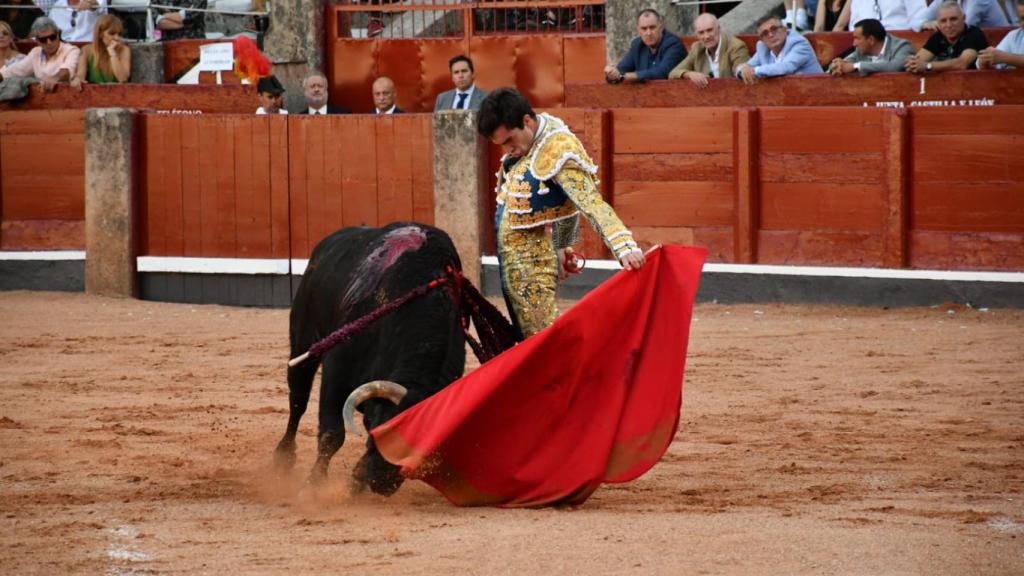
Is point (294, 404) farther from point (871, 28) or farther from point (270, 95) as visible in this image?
point (270, 95)

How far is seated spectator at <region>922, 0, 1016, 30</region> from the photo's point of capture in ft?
26.1

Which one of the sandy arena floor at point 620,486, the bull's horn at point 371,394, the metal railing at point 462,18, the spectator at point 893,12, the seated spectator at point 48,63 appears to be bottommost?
the sandy arena floor at point 620,486

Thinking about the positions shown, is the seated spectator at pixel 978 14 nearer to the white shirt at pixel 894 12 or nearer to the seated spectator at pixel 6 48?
the white shirt at pixel 894 12

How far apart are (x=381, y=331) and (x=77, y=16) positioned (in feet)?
22.8

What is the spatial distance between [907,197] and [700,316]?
116 centimetres

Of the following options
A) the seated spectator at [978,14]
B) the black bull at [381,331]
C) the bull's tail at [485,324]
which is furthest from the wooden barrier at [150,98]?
the bull's tail at [485,324]

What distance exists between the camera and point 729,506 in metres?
3.88

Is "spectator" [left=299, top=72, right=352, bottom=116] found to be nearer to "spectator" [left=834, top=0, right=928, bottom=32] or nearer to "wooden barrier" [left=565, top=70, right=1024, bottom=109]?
"wooden barrier" [left=565, top=70, right=1024, bottom=109]

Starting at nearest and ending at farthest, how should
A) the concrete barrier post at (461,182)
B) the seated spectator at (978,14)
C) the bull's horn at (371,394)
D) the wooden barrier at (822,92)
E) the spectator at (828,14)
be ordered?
the bull's horn at (371,394) → the wooden barrier at (822,92) → the seated spectator at (978,14) → the spectator at (828,14) → the concrete barrier post at (461,182)

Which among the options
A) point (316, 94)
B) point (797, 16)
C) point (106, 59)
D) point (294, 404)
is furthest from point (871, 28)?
point (106, 59)

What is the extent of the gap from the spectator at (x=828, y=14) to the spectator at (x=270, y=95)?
2.96 metres

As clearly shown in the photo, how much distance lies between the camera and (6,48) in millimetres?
9719

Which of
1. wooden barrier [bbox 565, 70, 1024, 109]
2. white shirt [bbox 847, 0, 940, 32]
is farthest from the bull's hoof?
white shirt [bbox 847, 0, 940, 32]

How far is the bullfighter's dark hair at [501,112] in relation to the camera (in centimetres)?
406
